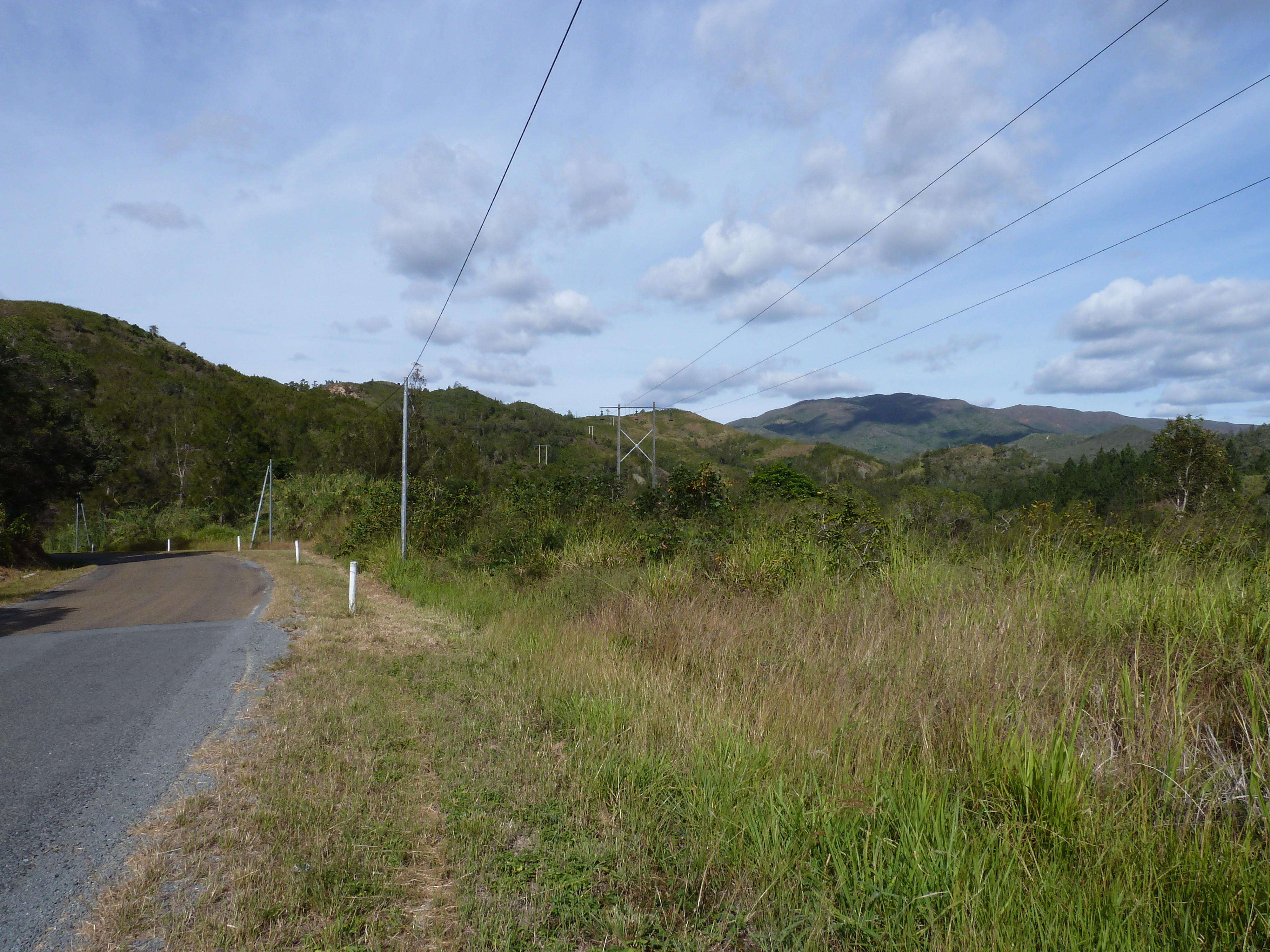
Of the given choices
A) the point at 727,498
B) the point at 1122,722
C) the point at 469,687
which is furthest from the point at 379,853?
the point at 727,498

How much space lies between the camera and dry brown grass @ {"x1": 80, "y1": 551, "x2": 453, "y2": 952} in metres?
3.12

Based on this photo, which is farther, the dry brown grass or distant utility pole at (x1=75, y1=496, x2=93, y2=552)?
distant utility pole at (x1=75, y1=496, x2=93, y2=552)

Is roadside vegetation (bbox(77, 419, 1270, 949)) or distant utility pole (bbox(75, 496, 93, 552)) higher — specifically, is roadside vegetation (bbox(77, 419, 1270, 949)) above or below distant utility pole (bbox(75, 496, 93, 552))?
above

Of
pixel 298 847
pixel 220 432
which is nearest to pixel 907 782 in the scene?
pixel 298 847

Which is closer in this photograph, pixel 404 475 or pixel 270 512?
pixel 404 475

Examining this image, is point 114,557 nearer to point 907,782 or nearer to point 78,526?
point 78,526

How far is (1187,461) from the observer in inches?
1179

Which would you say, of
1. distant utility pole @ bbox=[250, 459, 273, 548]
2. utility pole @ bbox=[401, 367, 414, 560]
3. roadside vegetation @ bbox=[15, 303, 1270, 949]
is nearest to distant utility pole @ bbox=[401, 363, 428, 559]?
utility pole @ bbox=[401, 367, 414, 560]

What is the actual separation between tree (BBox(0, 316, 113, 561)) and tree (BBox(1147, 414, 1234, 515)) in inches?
1523

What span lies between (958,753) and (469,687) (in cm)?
469

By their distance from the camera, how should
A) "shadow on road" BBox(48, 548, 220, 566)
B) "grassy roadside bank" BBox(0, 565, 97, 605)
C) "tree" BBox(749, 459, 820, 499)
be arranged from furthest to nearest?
"tree" BBox(749, 459, 820, 499) < "shadow on road" BBox(48, 548, 220, 566) < "grassy roadside bank" BBox(0, 565, 97, 605)

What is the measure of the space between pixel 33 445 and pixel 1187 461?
43.5m

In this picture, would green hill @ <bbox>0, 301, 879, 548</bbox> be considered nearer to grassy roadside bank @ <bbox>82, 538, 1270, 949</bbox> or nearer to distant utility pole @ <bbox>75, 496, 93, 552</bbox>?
distant utility pole @ <bbox>75, 496, 93, 552</bbox>

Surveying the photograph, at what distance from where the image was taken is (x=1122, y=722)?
13.3 ft
